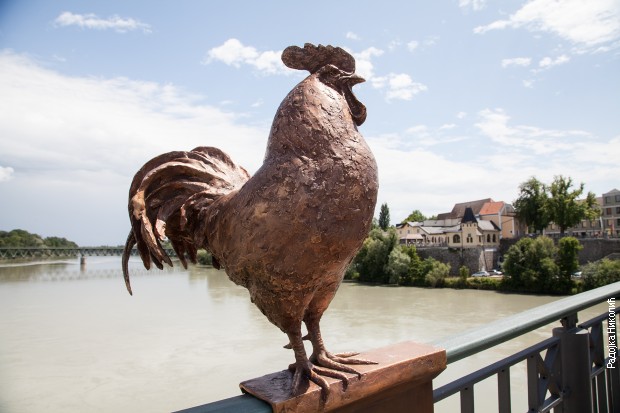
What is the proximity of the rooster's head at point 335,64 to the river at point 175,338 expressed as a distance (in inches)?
504

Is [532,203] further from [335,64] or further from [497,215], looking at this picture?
[335,64]

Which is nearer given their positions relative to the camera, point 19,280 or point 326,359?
point 326,359

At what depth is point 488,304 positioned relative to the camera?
23219 mm

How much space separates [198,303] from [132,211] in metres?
25.7

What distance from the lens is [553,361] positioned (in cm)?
196

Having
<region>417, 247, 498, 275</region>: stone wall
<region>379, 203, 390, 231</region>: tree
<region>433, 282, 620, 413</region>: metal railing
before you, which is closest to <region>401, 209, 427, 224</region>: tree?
<region>379, 203, 390, 231</region>: tree

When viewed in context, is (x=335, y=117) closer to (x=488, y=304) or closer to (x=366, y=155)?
(x=366, y=155)

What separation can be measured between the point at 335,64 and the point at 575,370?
183 cm

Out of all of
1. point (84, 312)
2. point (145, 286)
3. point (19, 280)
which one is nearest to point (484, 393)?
point (84, 312)

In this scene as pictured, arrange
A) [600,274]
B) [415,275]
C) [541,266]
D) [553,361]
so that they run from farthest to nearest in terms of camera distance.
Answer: [415,275] → [541,266] → [600,274] → [553,361]

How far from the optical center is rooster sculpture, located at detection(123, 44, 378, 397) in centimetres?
110

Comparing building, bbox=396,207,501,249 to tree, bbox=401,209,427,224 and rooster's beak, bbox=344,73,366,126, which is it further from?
rooster's beak, bbox=344,73,366,126

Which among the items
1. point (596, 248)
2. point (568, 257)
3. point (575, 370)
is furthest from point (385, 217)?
point (575, 370)

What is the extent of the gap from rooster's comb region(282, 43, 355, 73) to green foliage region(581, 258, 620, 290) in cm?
2583
